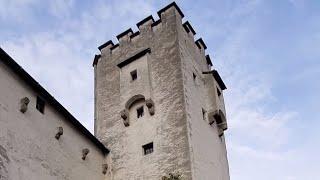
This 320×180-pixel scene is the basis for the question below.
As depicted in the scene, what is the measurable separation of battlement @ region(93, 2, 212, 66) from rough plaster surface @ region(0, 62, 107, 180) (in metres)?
7.16

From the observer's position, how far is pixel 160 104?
22.0 m

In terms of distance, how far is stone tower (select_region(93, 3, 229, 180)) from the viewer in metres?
20.6

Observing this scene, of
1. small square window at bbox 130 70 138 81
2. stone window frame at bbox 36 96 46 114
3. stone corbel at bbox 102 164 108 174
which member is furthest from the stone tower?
stone window frame at bbox 36 96 46 114

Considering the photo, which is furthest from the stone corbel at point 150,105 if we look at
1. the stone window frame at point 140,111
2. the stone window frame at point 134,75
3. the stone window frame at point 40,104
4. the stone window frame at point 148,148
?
the stone window frame at point 40,104

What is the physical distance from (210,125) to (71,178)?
25.0 feet

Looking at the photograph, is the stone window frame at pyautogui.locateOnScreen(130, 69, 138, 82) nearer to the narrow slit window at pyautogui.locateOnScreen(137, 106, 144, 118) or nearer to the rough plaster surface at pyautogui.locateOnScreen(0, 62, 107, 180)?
the narrow slit window at pyautogui.locateOnScreen(137, 106, 144, 118)

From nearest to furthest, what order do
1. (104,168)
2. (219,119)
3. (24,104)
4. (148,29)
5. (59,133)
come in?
(24,104) → (59,133) → (104,168) → (219,119) → (148,29)

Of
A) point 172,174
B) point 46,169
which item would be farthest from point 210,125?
point 46,169

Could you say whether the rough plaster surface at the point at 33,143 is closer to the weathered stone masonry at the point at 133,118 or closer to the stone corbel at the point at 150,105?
the weathered stone masonry at the point at 133,118

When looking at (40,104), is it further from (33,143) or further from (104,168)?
(104,168)

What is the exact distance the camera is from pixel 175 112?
2130cm

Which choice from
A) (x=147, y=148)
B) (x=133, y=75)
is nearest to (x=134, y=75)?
(x=133, y=75)

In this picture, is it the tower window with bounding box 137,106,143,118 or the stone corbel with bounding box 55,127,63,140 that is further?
the tower window with bounding box 137,106,143,118

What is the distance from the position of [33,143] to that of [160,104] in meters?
6.91
